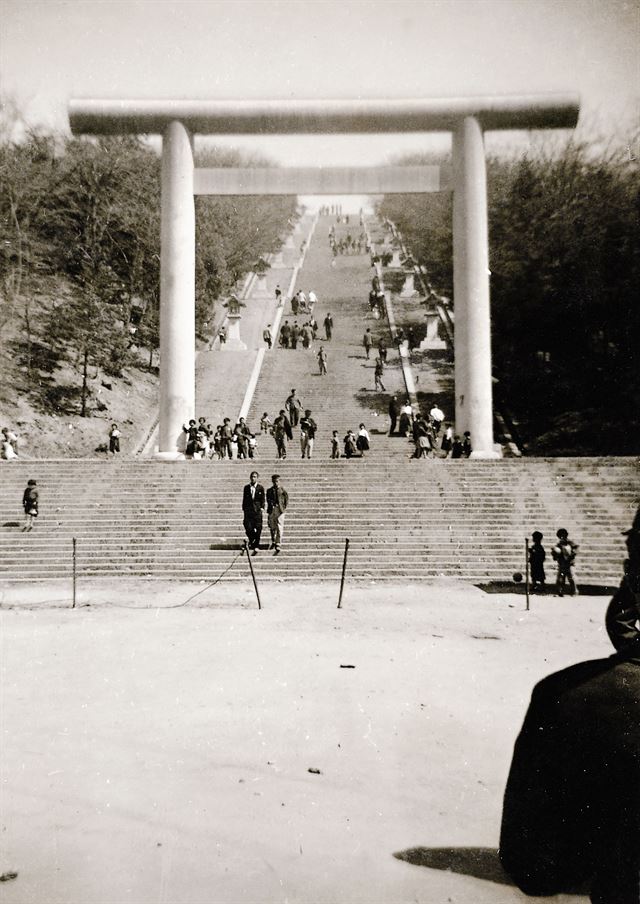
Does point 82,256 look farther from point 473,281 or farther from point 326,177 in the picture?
point 473,281

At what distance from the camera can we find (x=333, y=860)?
12.7ft

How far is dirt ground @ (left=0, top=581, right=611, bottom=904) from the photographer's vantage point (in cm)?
376

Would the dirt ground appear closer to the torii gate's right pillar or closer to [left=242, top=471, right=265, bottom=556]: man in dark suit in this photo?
[left=242, top=471, right=265, bottom=556]: man in dark suit

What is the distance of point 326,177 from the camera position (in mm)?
20656

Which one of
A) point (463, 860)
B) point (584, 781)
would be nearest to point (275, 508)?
point (463, 860)

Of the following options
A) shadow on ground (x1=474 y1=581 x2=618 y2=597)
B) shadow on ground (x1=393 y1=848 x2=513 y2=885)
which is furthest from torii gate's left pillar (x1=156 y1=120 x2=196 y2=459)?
shadow on ground (x1=393 y1=848 x2=513 y2=885)

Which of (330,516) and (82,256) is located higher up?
(82,256)

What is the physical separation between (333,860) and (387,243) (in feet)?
169

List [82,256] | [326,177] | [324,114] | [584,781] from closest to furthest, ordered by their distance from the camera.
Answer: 1. [584,781]
2. [324,114]
3. [326,177]
4. [82,256]

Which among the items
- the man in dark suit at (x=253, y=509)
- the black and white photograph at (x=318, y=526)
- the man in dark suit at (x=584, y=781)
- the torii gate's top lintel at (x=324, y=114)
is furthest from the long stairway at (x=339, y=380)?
the man in dark suit at (x=584, y=781)

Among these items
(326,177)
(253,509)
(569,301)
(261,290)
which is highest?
(261,290)

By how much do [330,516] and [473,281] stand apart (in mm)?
8093

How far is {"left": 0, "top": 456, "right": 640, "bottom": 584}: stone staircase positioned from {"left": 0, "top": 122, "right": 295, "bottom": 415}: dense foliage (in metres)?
12.1

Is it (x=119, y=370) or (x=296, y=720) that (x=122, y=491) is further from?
(x=119, y=370)
